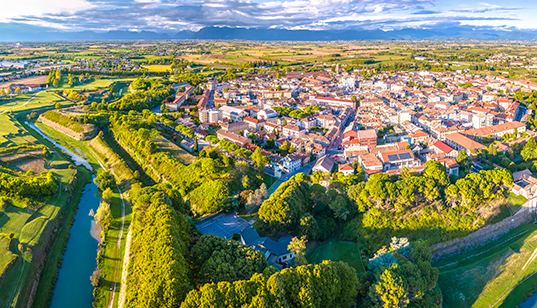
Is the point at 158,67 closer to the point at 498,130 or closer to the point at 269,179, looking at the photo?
the point at 269,179

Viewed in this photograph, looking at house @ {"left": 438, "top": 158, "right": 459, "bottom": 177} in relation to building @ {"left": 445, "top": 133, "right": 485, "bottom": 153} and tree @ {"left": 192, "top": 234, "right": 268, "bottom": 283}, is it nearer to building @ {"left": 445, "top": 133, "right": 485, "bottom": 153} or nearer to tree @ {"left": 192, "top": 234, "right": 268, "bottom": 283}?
building @ {"left": 445, "top": 133, "right": 485, "bottom": 153}

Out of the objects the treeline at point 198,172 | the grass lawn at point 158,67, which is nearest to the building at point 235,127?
the treeline at point 198,172

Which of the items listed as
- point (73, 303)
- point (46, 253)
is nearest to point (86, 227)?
point (46, 253)

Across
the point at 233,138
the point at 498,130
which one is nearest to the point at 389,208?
the point at 233,138

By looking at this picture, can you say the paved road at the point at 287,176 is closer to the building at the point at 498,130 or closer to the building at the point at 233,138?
the building at the point at 233,138

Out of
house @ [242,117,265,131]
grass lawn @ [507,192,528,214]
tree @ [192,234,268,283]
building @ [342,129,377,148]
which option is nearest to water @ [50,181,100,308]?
tree @ [192,234,268,283]

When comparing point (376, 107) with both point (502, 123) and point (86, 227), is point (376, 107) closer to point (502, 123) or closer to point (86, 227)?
point (502, 123)
